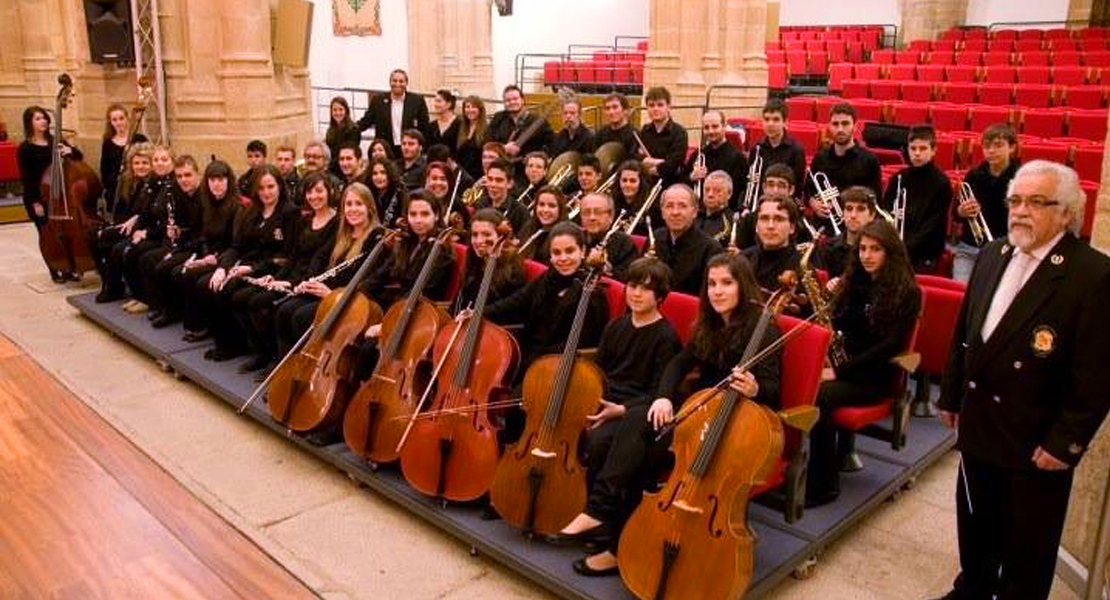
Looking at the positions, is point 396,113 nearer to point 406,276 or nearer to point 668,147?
point 668,147

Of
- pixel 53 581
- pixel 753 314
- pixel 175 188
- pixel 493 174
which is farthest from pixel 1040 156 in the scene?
pixel 53 581

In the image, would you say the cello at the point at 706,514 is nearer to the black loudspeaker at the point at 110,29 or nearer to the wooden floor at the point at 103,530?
the wooden floor at the point at 103,530

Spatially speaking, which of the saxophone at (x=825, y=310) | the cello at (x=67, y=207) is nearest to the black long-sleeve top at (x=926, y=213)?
the saxophone at (x=825, y=310)

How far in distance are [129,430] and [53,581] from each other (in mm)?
1280

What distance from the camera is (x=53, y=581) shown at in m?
3.02

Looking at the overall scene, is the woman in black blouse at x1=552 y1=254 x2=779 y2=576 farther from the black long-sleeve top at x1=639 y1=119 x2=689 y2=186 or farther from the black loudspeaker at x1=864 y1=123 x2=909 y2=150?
the black loudspeaker at x1=864 y1=123 x2=909 y2=150

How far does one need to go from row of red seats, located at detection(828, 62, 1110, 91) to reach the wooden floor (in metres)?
8.65

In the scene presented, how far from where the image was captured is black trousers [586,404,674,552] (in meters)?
2.88

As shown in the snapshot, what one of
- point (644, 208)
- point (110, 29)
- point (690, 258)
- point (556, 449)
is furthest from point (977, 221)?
point (110, 29)

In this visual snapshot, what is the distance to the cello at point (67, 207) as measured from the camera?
20.8 feet

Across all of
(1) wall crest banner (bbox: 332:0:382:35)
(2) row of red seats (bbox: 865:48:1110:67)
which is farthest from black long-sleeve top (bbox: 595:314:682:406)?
(1) wall crest banner (bbox: 332:0:382:35)

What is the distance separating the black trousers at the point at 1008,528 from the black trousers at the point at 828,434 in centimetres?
59

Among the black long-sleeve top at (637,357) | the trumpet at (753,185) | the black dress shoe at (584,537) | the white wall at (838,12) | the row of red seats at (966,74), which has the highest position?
the white wall at (838,12)

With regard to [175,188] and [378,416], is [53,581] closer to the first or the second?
[378,416]
